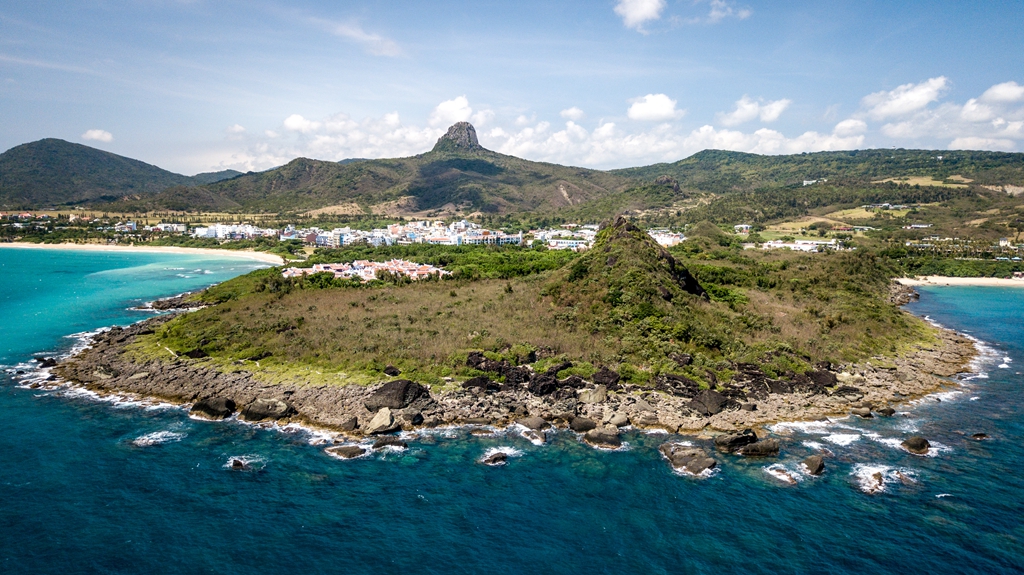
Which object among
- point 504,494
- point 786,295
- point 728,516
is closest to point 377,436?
point 504,494

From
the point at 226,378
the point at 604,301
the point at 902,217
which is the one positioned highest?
the point at 902,217

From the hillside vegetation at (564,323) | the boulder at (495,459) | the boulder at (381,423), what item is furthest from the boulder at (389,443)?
the hillside vegetation at (564,323)

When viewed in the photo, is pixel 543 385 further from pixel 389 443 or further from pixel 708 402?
pixel 389 443

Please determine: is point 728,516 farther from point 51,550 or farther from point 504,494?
point 51,550

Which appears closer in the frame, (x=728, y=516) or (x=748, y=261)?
(x=728, y=516)

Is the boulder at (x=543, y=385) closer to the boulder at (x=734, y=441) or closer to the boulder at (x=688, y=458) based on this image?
the boulder at (x=688, y=458)

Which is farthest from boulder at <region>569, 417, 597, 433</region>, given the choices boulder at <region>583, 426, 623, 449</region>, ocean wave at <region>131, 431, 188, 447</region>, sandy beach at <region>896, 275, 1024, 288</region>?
sandy beach at <region>896, 275, 1024, 288</region>
